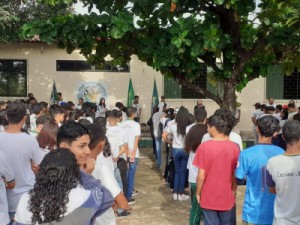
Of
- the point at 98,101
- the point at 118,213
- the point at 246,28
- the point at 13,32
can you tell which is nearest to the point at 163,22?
the point at 246,28

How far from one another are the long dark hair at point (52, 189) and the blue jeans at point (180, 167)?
5660 millimetres

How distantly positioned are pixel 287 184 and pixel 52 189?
6.85ft

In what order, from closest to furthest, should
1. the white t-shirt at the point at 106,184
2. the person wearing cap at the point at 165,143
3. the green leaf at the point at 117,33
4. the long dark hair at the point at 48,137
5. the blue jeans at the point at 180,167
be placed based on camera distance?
the white t-shirt at the point at 106,184
the long dark hair at the point at 48,137
the green leaf at the point at 117,33
the blue jeans at the point at 180,167
the person wearing cap at the point at 165,143

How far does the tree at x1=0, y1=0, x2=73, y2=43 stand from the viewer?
1539 centimetres

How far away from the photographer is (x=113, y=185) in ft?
11.4

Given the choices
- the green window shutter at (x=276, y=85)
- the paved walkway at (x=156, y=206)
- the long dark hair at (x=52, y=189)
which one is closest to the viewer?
the long dark hair at (x=52, y=189)

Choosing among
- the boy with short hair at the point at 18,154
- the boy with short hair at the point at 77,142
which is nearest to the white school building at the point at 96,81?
the boy with short hair at the point at 18,154

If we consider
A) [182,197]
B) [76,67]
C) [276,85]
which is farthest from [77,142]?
[276,85]

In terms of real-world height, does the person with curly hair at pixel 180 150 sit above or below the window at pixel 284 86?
below

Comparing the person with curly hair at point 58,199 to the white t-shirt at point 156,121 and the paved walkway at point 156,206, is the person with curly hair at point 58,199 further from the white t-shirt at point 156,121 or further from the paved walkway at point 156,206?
the white t-shirt at point 156,121

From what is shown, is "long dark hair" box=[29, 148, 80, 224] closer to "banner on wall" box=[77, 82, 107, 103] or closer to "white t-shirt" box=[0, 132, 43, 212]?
"white t-shirt" box=[0, 132, 43, 212]

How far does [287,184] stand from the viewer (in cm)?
382

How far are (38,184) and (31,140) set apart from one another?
1.99 meters

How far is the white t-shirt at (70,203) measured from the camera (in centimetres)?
254
